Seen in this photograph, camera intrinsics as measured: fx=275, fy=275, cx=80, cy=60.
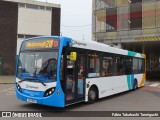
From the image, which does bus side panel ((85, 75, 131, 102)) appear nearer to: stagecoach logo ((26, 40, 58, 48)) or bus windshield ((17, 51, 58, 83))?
→ bus windshield ((17, 51, 58, 83))

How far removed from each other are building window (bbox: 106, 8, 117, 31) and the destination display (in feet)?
69.6

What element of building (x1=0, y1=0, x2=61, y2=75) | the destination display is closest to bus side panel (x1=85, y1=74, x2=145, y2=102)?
the destination display

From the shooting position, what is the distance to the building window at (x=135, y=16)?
29938mm

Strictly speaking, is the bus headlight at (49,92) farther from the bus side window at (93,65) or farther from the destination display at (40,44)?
the bus side window at (93,65)

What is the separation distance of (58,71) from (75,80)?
114 centimetres

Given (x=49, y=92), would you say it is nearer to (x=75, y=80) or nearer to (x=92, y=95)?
(x=75, y=80)

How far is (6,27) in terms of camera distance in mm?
36000

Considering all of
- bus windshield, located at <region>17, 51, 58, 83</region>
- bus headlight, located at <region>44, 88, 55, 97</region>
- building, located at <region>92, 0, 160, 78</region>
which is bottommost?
bus headlight, located at <region>44, 88, 55, 97</region>

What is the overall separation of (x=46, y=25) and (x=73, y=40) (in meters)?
28.1

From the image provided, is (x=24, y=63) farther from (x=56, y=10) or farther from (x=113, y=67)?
(x=56, y=10)

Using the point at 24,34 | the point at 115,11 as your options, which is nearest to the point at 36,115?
the point at 115,11

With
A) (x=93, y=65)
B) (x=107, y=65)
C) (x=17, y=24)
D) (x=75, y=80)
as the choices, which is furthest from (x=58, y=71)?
(x=17, y=24)

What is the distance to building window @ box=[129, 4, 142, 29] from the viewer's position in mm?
29938

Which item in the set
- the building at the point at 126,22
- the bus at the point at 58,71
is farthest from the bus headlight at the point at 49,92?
the building at the point at 126,22
